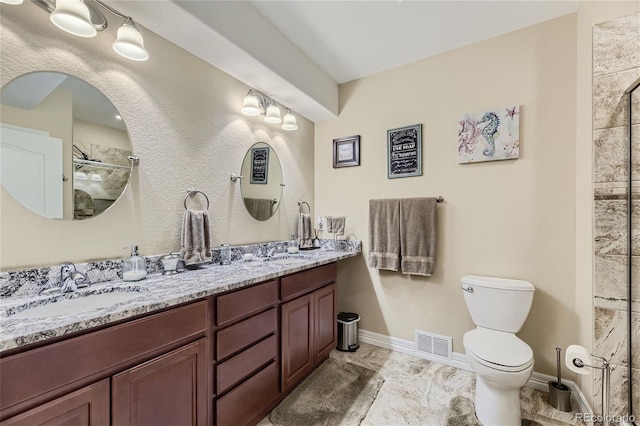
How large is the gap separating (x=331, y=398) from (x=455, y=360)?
113 centimetres

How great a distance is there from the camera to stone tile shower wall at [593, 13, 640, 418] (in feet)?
4.44

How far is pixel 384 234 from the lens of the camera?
2477mm

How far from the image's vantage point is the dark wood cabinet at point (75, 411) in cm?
77

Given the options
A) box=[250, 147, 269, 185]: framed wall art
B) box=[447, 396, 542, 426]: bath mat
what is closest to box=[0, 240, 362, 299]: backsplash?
box=[250, 147, 269, 185]: framed wall art

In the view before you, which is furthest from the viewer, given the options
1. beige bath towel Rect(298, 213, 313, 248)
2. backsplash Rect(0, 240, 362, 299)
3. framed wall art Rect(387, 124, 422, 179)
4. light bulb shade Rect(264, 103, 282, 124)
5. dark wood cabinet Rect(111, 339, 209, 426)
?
beige bath towel Rect(298, 213, 313, 248)

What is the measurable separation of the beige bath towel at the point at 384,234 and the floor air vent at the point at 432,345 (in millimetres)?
637

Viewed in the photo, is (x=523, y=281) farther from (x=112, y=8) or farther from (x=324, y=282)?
(x=112, y=8)

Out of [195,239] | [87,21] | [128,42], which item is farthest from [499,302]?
[87,21]

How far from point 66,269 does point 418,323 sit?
8.11 feet

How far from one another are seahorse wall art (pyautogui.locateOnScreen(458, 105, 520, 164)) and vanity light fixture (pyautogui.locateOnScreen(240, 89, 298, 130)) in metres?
1.47

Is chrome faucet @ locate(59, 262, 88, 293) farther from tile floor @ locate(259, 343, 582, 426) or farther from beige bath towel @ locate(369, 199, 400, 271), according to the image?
beige bath towel @ locate(369, 199, 400, 271)

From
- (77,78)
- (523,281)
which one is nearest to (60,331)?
(77,78)

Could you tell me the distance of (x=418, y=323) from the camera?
7.86 feet

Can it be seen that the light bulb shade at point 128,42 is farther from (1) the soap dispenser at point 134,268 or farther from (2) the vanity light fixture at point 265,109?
(1) the soap dispenser at point 134,268
